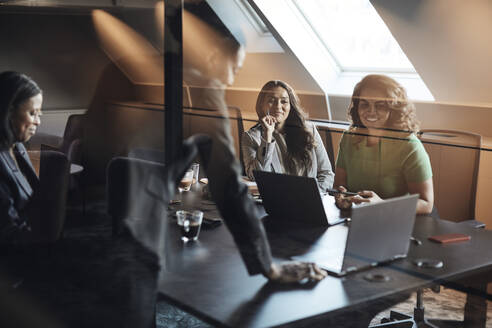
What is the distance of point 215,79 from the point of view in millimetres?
858

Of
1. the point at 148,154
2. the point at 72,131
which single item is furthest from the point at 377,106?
the point at 72,131

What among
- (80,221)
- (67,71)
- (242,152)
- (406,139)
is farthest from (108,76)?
(406,139)

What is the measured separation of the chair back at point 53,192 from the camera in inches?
40.9

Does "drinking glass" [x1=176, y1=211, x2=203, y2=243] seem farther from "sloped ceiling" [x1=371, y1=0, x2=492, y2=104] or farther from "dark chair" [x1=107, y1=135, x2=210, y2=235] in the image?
"sloped ceiling" [x1=371, y1=0, x2=492, y2=104]

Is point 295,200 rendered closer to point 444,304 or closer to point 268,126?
point 268,126

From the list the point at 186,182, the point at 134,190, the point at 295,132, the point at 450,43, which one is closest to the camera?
the point at 450,43

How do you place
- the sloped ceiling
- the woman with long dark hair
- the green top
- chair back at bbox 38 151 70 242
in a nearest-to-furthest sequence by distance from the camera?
the sloped ceiling → the green top → the woman with long dark hair → chair back at bbox 38 151 70 242

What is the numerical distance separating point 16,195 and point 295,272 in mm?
563

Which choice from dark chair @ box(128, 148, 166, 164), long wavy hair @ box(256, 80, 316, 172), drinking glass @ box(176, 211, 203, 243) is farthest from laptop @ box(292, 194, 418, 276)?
dark chair @ box(128, 148, 166, 164)

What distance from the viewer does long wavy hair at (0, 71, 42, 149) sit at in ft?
3.09

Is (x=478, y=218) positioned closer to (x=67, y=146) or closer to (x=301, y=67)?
(x=301, y=67)

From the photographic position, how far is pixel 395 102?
0.64 metres

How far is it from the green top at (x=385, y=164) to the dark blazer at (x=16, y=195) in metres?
0.60

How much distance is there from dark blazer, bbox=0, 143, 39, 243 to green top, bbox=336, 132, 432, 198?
601 millimetres
